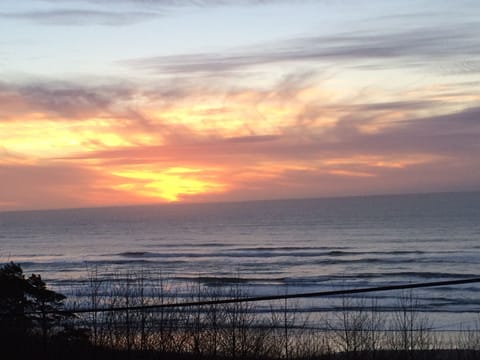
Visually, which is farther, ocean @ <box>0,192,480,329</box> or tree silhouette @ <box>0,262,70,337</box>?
ocean @ <box>0,192,480,329</box>

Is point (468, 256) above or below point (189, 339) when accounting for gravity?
above

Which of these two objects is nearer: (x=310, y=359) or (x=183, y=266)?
(x=310, y=359)

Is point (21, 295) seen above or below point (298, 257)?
below

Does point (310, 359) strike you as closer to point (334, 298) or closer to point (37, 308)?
point (37, 308)

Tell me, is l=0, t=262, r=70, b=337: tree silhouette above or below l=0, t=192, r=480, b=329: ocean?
below

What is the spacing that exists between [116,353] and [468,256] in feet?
140

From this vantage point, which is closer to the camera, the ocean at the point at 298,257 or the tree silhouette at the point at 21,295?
the tree silhouette at the point at 21,295

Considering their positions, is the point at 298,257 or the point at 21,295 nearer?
the point at 21,295

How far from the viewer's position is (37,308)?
12.4m

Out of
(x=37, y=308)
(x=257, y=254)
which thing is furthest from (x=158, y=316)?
(x=257, y=254)

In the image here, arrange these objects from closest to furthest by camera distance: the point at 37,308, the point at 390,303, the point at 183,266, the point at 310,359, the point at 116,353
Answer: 1. the point at 116,353
2. the point at 310,359
3. the point at 37,308
4. the point at 390,303
5. the point at 183,266

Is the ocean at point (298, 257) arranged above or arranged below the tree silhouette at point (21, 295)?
above

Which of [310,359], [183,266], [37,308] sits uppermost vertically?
[183,266]

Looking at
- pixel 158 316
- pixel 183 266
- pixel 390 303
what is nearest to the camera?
pixel 158 316
